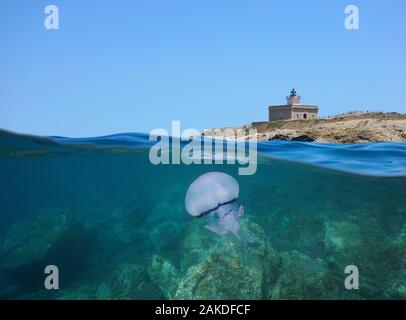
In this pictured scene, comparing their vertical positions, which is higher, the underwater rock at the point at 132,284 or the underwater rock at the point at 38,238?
the underwater rock at the point at 38,238

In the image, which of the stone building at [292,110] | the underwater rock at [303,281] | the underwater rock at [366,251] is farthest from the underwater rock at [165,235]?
the stone building at [292,110]

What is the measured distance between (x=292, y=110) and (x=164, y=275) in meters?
61.6

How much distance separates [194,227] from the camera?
37.8 ft

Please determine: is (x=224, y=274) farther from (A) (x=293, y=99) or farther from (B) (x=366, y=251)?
(A) (x=293, y=99)

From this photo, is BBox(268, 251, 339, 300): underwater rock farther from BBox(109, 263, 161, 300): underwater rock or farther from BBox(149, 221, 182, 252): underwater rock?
BBox(149, 221, 182, 252): underwater rock

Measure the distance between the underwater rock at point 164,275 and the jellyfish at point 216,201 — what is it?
1.79m

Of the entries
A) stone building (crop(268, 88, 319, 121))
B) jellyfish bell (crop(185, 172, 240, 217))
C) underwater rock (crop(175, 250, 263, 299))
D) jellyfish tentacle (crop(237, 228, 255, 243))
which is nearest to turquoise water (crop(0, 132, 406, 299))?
underwater rock (crop(175, 250, 263, 299))

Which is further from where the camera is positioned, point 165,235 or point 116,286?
point 165,235

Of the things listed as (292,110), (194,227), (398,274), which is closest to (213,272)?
(194,227)

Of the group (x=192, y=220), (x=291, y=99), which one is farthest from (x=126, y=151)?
(x=291, y=99)

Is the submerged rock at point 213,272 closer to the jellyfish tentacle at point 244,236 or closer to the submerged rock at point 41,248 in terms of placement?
the jellyfish tentacle at point 244,236

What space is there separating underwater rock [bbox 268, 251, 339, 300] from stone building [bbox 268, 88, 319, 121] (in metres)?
60.0

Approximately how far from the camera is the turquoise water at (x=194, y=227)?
9.72 m
